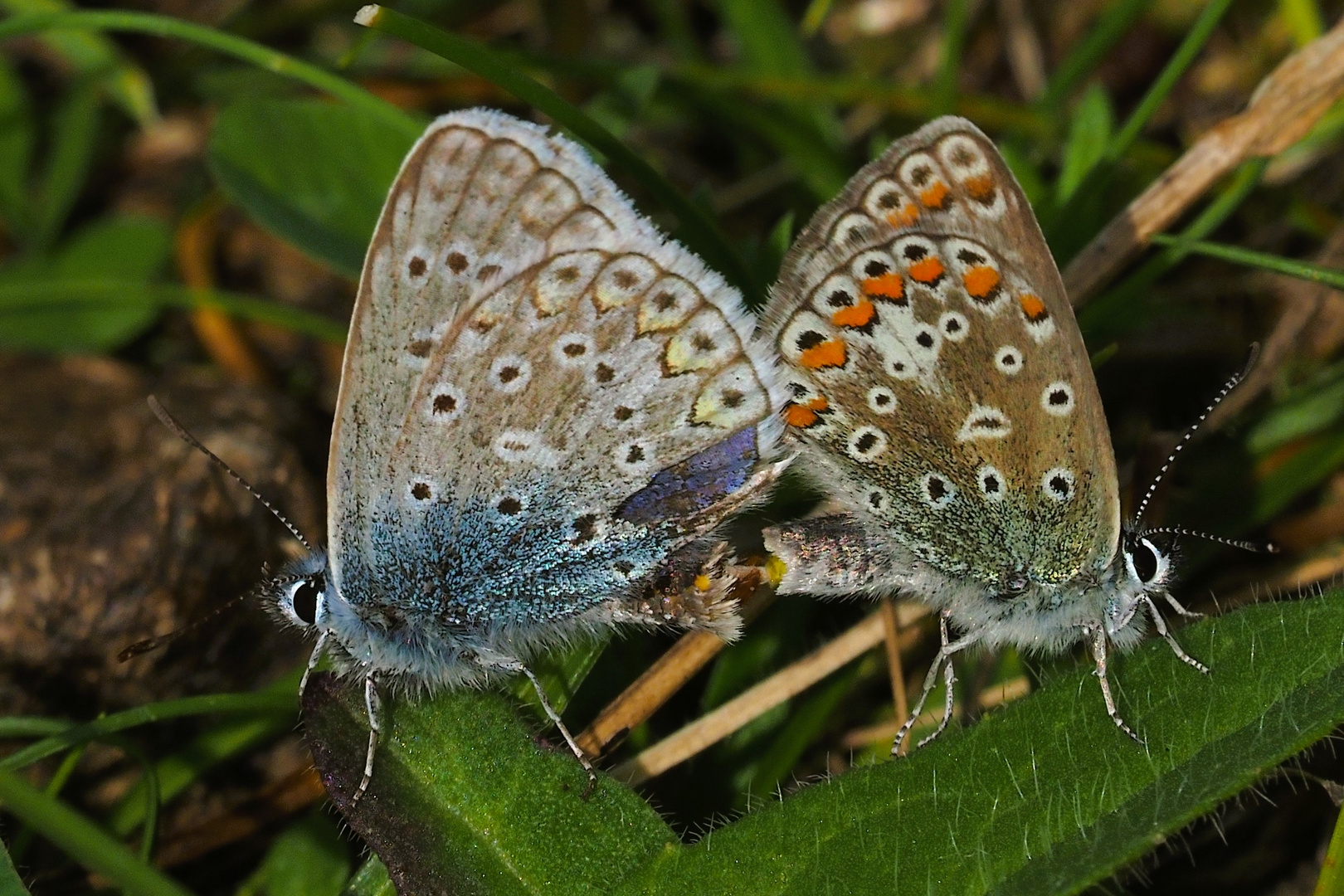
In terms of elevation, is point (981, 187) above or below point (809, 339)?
above

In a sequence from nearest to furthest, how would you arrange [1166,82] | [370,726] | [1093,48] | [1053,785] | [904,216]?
1. [1053,785]
2. [370,726]
3. [904,216]
4. [1166,82]
5. [1093,48]

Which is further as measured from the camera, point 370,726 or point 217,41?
point 217,41

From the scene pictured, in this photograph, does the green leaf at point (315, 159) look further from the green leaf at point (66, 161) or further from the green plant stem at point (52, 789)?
the green plant stem at point (52, 789)

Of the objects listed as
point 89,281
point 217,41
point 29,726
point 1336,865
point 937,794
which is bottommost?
point 1336,865

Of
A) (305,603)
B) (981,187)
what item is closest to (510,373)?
(305,603)

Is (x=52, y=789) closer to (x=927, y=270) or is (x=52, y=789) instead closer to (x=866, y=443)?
(x=866, y=443)

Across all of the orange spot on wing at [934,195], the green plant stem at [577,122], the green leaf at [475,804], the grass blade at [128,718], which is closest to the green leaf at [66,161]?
the green plant stem at [577,122]

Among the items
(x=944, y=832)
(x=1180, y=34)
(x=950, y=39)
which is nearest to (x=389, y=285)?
(x=944, y=832)
